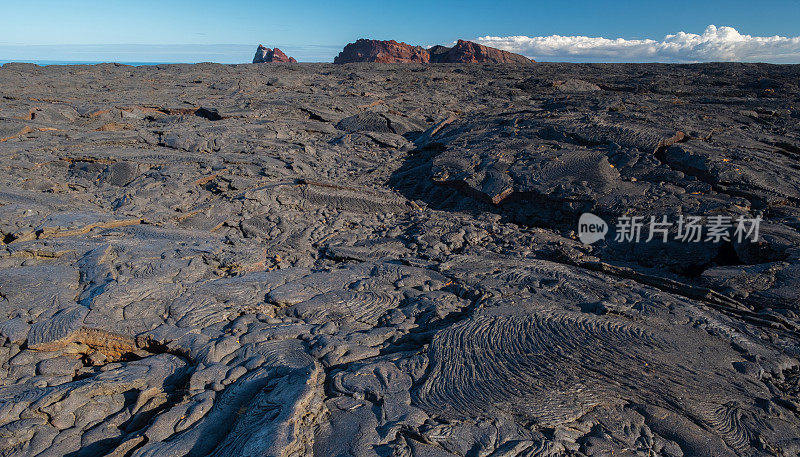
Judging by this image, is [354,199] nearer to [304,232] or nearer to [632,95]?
[304,232]

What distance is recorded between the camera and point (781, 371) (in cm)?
225

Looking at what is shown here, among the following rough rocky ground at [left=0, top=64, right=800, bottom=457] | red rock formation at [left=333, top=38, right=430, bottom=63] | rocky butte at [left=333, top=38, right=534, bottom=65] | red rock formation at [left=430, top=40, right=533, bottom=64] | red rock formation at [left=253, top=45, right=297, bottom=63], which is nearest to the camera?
rough rocky ground at [left=0, top=64, right=800, bottom=457]

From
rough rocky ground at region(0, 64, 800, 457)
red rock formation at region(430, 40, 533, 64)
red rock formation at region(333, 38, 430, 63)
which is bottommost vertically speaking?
rough rocky ground at region(0, 64, 800, 457)

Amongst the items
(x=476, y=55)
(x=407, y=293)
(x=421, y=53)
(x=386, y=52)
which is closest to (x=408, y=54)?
(x=421, y=53)

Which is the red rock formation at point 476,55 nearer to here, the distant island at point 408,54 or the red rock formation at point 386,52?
the distant island at point 408,54

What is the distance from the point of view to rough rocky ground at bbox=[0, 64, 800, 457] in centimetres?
192

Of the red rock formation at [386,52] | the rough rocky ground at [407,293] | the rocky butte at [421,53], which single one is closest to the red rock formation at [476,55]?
the rocky butte at [421,53]

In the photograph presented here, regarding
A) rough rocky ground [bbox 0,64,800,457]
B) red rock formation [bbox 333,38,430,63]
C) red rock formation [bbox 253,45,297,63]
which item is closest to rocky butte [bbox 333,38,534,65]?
red rock formation [bbox 333,38,430,63]

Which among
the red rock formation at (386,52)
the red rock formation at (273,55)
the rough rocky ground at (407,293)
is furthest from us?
the red rock formation at (273,55)

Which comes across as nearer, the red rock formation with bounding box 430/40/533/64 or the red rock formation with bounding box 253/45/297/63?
the red rock formation with bounding box 430/40/533/64

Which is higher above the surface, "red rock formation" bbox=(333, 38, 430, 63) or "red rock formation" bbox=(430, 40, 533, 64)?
"red rock formation" bbox=(333, 38, 430, 63)

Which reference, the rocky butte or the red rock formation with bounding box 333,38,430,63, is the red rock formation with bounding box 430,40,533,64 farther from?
the red rock formation with bounding box 333,38,430,63

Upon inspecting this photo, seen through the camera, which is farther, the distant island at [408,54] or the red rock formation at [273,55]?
the red rock formation at [273,55]

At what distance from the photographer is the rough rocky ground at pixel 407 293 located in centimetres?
192
